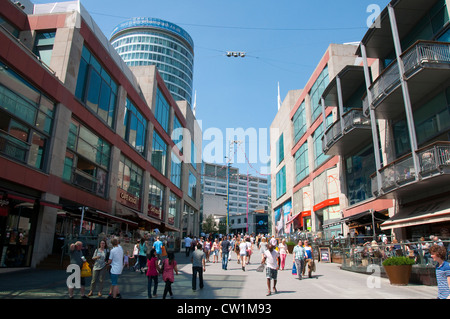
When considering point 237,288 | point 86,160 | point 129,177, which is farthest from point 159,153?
point 237,288

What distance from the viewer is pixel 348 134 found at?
22.8 metres

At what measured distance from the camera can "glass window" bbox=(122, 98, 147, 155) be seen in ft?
93.7

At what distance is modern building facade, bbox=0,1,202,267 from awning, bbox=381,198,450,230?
15.8m

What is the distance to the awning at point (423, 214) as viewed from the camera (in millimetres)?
13367

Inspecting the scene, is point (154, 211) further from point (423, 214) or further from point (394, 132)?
point (423, 214)

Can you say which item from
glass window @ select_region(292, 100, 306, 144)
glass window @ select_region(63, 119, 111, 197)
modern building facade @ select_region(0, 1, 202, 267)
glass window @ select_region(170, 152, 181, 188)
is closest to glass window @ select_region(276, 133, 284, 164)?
glass window @ select_region(292, 100, 306, 144)

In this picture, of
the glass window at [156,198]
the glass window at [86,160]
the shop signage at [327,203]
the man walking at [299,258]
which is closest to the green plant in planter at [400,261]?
the man walking at [299,258]

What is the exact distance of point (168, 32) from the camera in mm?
113562

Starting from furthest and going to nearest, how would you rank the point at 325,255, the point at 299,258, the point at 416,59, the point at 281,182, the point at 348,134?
the point at 281,182, the point at 348,134, the point at 325,255, the point at 416,59, the point at 299,258

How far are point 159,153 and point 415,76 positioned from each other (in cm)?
2842

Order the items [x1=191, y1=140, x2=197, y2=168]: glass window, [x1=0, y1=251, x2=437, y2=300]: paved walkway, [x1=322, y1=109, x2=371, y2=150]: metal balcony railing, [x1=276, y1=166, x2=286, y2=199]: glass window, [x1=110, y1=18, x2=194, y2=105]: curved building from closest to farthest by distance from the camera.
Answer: [x1=0, y1=251, x2=437, y2=300]: paved walkway < [x1=322, y1=109, x2=371, y2=150]: metal balcony railing < [x1=276, y1=166, x2=286, y2=199]: glass window < [x1=191, y1=140, x2=197, y2=168]: glass window < [x1=110, y1=18, x2=194, y2=105]: curved building

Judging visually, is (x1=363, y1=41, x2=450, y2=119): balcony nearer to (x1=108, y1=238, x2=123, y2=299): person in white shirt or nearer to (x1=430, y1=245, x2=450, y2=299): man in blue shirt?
(x1=430, y1=245, x2=450, y2=299): man in blue shirt
